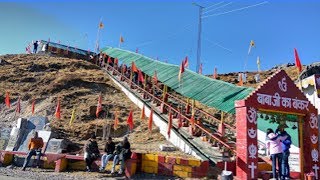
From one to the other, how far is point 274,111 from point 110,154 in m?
6.66

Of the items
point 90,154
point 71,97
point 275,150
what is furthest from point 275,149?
point 71,97

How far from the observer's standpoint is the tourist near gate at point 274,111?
43.6 ft

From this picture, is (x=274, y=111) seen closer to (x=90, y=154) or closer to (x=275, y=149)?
(x=275, y=149)

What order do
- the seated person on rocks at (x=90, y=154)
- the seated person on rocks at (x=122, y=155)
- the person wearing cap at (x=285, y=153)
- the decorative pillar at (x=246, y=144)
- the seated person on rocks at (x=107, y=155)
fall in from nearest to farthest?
the person wearing cap at (x=285, y=153), the decorative pillar at (x=246, y=144), the seated person on rocks at (x=122, y=155), the seated person on rocks at (x=107, y=155), the seated person on rocks at (x=90, y=154)

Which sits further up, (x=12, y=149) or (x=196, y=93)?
(x=196, y=93)

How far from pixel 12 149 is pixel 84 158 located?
6162mm

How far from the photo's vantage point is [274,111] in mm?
14203

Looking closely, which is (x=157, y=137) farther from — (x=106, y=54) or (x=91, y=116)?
(x=106, y=54)

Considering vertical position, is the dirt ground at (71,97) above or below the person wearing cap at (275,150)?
above

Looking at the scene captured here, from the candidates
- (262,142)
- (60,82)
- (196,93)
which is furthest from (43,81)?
(262,142)

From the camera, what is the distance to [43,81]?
33.9 meters

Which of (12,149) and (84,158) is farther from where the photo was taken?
(12,149)

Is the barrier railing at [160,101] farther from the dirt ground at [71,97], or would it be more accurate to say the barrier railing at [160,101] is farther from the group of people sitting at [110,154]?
the group of people sitting at [110,154]

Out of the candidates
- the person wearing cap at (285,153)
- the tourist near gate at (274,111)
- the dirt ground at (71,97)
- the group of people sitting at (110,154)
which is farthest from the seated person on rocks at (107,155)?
the person wearing cap at (285,153)
